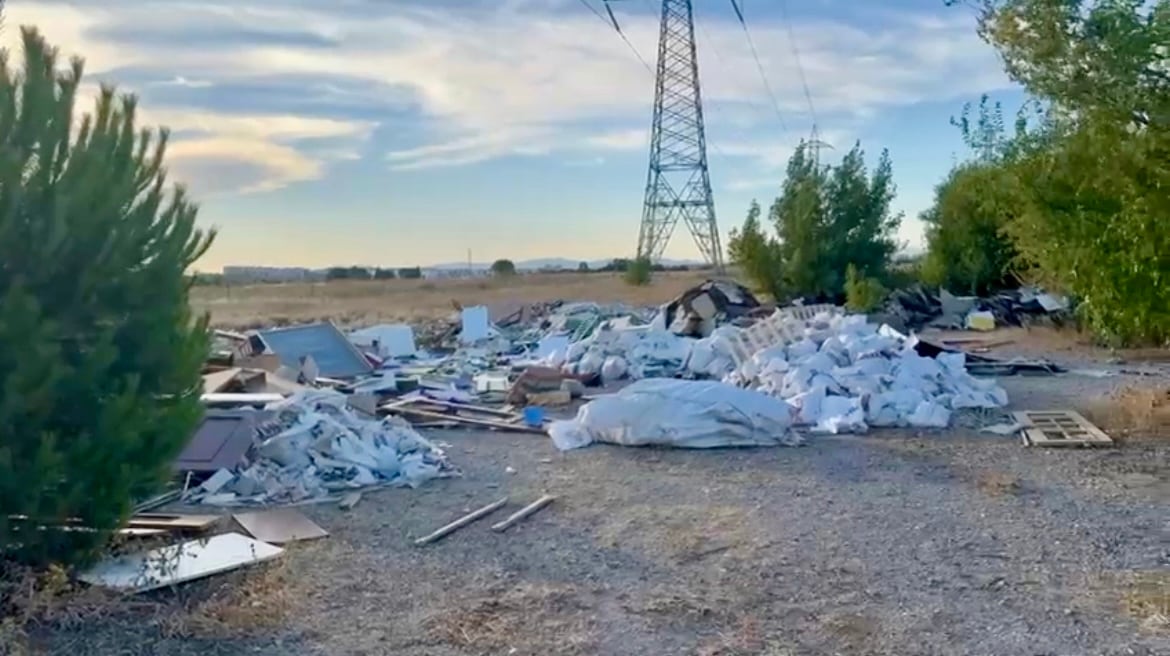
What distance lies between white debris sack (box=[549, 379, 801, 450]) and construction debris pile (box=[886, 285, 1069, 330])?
13.6 meters

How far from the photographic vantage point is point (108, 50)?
6.52m

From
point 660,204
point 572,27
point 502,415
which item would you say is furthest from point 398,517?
point 660,204

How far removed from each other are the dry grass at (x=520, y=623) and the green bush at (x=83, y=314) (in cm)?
175

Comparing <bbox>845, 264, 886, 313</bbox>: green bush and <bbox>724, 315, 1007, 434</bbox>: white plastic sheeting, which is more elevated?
<bbox>845, 264, 886, 313</bbox>: green bush

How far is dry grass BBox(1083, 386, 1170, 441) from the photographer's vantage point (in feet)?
34.5

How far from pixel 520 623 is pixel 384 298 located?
3632 cm

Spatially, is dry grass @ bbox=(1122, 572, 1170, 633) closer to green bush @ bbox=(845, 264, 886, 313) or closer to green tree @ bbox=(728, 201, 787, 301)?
green bush @ bbox=(845, 264, 886, 313)

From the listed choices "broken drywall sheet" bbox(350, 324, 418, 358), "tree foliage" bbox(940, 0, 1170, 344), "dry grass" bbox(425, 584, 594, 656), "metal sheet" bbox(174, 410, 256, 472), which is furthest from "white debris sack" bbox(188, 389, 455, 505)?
"broken drywall sheet" bbox(350, 324, 418, 358)

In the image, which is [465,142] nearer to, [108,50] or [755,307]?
[755,307]

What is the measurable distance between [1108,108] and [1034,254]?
13.4 feet

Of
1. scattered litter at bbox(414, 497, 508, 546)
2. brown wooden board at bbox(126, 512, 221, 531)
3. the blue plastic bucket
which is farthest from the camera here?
the blue plastic bucket

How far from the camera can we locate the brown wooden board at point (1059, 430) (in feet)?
32.6

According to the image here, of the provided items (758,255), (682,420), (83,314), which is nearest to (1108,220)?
(682,420)

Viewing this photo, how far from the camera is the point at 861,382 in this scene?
12.0m
